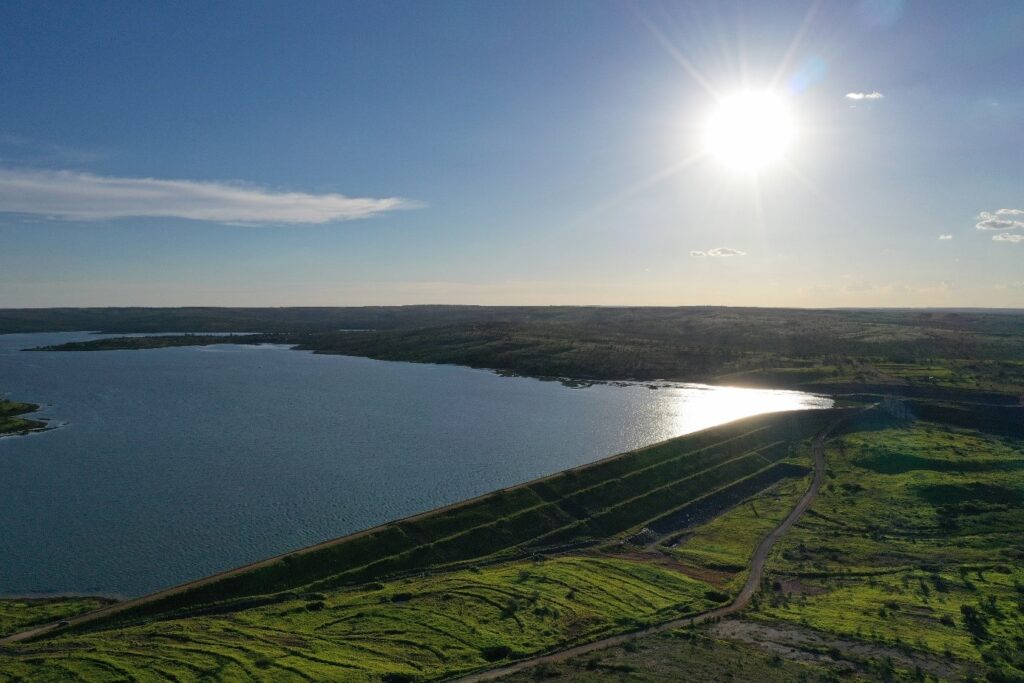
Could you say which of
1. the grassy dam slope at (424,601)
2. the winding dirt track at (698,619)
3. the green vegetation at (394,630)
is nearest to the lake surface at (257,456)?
the grassy dam slope at (424,601)

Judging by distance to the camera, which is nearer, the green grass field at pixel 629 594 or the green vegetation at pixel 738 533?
the green grass field at pixel 629 594

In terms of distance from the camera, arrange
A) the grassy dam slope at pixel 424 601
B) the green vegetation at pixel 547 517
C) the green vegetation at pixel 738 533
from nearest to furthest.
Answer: the grassy dam slope at pixel 424 601 → the green vegetation at pixel 547 517 → the green vegetation at pixel 738 533

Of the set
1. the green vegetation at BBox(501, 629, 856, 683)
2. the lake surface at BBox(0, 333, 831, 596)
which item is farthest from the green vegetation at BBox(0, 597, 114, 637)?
the green vegetation at BBox(501, 629, 856, 683)

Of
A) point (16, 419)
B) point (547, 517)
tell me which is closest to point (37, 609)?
point (547, 517)

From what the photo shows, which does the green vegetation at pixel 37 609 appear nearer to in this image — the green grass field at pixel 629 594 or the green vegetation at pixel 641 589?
the green grass field at pixel 629 594

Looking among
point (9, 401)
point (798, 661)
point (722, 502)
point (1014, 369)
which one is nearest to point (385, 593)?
point (798, 661)

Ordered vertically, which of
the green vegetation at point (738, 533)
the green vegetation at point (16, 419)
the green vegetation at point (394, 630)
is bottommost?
the green vegetation at point (738, 533)

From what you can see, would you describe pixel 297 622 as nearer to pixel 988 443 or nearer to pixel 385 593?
pixel 385 593
